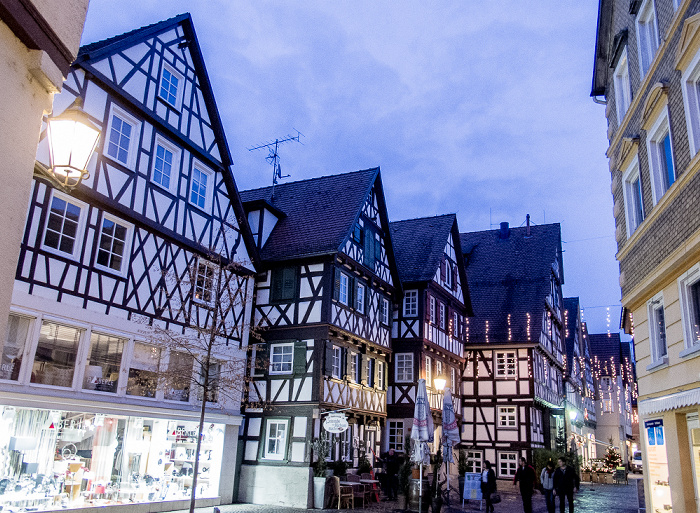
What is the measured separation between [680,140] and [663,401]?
4.17m

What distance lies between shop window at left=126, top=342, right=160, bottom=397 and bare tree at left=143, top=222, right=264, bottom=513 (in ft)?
0.89

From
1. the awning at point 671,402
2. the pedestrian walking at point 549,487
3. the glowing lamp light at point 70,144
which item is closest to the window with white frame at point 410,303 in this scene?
the pedestrian walking at point 549,487

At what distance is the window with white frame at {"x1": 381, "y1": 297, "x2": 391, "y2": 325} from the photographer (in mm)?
25781

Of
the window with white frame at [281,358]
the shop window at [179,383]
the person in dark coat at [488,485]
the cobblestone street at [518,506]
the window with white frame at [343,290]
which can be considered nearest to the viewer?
the shop window at [179,383]

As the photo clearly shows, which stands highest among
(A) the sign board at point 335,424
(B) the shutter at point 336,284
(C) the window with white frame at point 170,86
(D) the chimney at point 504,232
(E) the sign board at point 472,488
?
(D) the chimney at point 504,232

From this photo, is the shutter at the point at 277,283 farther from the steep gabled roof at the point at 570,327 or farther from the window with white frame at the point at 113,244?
the steep gabled roof at the point at 570,327

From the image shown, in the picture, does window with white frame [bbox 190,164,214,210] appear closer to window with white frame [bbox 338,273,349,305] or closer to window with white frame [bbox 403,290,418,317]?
window with white frame [bbox 338,273,349,305]

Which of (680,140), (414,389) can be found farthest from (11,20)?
Answer: (414,389)

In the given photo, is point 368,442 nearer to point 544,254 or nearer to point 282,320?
point 282,320

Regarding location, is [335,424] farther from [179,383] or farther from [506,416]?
[506,416]

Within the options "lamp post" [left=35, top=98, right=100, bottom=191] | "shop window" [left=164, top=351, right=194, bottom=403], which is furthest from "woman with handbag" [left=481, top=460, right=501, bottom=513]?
"lamp post" [left=35, top=98, right=100, bottom=191]

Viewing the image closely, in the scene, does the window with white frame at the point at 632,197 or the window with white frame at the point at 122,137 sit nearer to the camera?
the window with white frame at the point at 632,197

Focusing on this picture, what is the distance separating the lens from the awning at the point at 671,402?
9.31 metres

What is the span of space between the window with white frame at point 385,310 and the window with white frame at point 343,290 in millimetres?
3597
